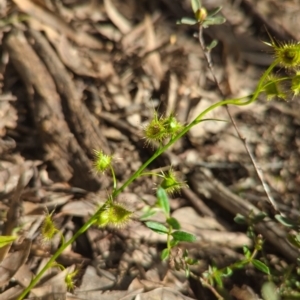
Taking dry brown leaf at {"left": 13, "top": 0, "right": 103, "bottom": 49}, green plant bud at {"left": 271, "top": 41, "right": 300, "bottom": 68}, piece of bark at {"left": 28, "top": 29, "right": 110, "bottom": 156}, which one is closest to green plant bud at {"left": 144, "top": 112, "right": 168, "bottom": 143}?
green plant bud at {"left": 271, "top": 41, "right": 300, "bottom": 68}

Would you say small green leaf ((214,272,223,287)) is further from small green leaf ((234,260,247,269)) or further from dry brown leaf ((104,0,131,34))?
dry brown leaf ((104,0,131,34))

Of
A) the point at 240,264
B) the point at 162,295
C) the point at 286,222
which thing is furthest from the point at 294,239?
the point at 162,295

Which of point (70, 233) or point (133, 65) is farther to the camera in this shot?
point (133, 65)

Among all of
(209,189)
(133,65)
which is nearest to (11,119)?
(133,65)

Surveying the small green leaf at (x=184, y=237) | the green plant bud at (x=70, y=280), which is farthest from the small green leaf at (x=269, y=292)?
the green plant bud at (x=70, y=280)

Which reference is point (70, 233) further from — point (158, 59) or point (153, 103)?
point (158, 59)

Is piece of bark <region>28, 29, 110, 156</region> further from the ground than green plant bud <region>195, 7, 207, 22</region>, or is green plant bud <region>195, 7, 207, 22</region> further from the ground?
green plant bud <region>195, 7, 207, 22</region>
